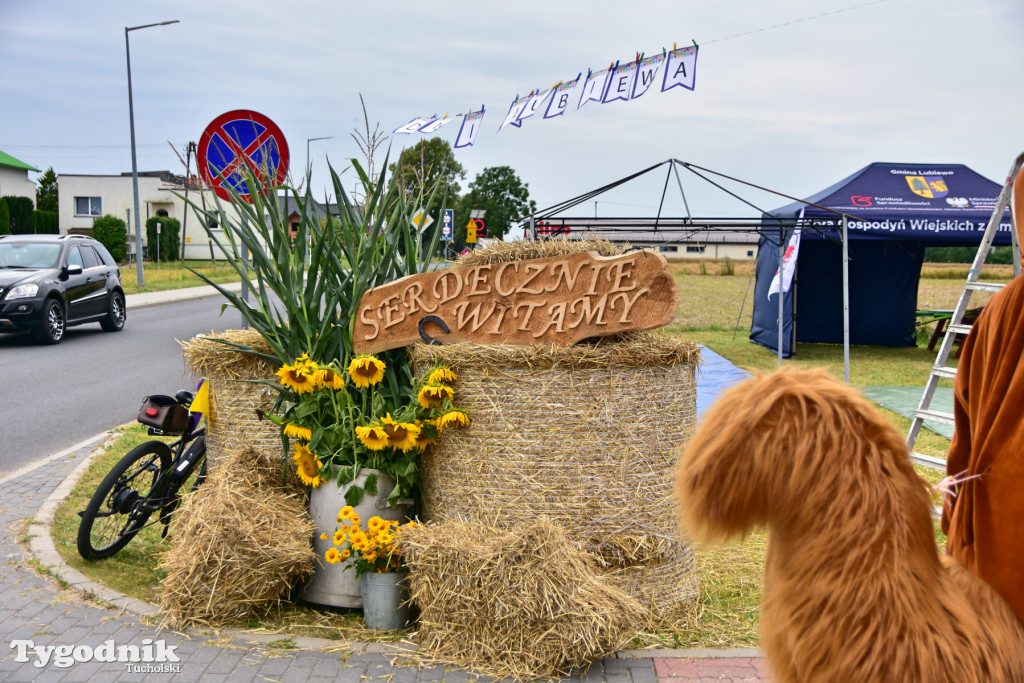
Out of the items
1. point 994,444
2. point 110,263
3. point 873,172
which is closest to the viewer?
point 994,444

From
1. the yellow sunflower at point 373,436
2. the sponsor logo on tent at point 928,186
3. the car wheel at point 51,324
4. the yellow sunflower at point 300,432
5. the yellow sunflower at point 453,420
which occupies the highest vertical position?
the sponsor logo on tent at point 928,186

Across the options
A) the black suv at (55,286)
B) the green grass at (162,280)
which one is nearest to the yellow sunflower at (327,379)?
the black suv at (55,286)

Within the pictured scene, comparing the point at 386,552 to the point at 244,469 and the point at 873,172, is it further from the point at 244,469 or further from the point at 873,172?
the point at 873,172

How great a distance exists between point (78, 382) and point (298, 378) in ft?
26.0

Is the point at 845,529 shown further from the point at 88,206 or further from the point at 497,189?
the point at 88,206

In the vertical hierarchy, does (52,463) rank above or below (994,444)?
below

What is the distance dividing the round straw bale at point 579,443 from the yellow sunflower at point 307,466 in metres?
0.63

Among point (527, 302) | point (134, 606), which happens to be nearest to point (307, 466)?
point (134, 606)

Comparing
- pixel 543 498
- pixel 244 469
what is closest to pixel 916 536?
pixel 543 498

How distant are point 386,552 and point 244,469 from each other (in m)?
0.93

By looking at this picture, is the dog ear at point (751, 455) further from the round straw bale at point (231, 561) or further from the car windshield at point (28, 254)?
the car windshield at point (28, 254)

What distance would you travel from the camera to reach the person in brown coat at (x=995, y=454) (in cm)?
138

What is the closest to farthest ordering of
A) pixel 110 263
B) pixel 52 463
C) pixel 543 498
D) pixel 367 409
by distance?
pixel 543 498
pixel 367 409
pixel 52 463
pixel 110 263

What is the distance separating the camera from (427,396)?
3.57m
